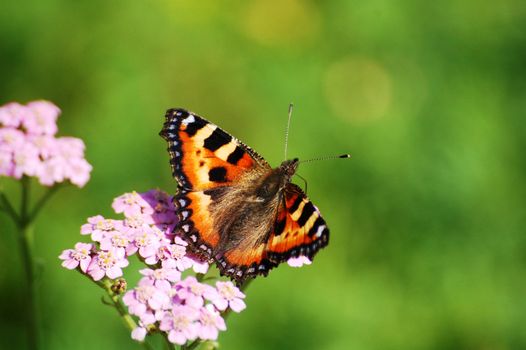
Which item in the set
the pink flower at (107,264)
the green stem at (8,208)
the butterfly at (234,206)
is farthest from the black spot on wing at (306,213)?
the green stem at (8,208)

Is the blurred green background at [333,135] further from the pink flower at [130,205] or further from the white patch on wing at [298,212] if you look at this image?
the white patch on wing at [298,212]

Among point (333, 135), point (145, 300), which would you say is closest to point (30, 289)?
point (145, 300)

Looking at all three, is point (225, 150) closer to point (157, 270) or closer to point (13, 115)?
point (157, 270)

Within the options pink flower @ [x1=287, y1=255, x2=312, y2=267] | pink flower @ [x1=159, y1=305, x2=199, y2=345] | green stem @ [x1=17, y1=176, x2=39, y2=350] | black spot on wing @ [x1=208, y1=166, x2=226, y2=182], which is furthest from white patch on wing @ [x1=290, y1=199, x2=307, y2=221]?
green stem @ [x1=17, y1=176, x2=39, y2=350]

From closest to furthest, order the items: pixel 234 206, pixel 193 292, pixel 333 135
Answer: pixel 193 292, pixel 234 206, pixel 333 135

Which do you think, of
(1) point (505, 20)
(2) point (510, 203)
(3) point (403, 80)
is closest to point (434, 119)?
(3) point (403, 80)
